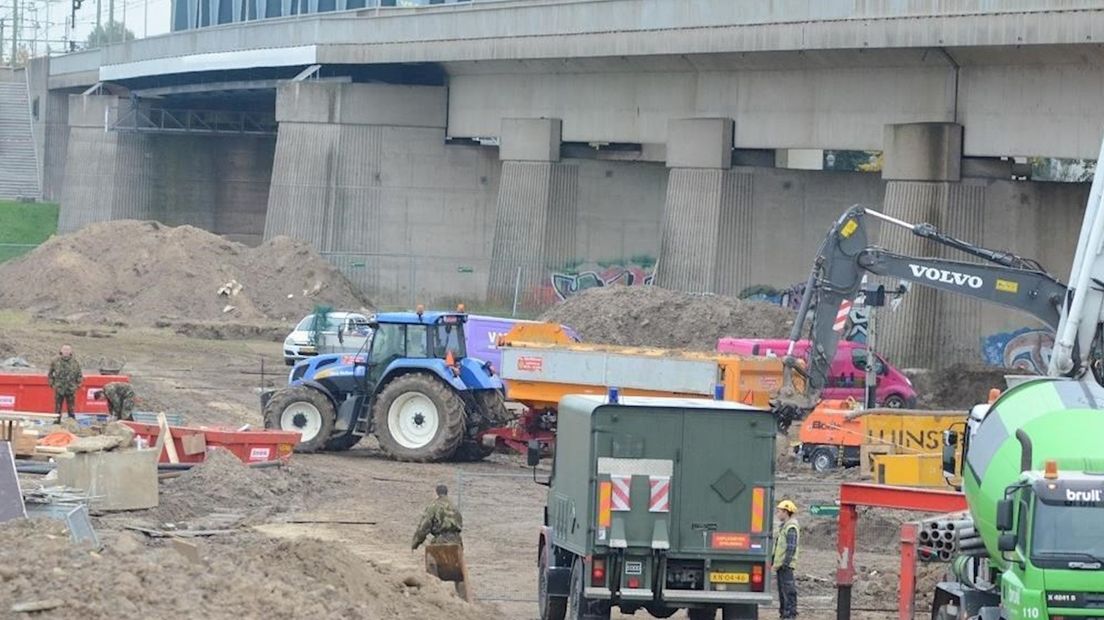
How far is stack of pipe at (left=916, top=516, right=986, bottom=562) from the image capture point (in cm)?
1669

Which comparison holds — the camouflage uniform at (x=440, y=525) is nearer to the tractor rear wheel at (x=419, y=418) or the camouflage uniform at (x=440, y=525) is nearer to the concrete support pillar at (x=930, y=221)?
the tractor rear wheel at (x=419, y=418)

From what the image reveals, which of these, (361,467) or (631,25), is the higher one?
(631,25)

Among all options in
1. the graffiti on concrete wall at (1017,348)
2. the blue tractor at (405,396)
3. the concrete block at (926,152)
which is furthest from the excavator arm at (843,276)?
the graffiti on concrete wall at (1017,348)

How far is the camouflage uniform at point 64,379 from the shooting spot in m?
29.6

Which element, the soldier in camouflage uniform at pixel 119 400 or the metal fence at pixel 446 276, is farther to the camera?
the metal fence at pixel 446 276

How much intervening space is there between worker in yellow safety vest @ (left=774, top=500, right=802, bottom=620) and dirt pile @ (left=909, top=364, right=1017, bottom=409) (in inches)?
882

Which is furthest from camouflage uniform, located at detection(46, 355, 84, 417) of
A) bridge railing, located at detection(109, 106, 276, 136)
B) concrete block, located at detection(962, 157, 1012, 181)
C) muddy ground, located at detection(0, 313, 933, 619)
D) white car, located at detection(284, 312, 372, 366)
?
bridge railing, located at detection(109, 106, 276, 136)

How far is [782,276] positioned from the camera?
51062 millimetres

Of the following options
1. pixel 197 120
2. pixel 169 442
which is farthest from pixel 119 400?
pixel 197 120

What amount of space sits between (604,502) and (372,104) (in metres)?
44.4

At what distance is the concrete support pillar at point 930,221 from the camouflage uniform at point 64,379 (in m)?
18.8

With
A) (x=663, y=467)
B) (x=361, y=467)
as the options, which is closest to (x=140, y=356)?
(x=361, y=467)

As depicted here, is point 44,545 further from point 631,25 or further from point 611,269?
point 611,269

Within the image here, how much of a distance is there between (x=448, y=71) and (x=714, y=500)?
4404cm
